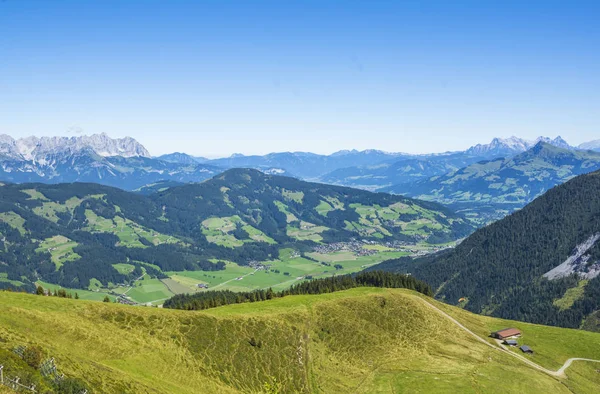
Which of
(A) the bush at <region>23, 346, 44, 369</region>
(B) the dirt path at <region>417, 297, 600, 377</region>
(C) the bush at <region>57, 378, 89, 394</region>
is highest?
(A) the bush at <region>23, 346, 44, 369</region>

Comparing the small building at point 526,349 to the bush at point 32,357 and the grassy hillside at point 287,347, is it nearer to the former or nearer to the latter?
the grassy hillside at point 287,347

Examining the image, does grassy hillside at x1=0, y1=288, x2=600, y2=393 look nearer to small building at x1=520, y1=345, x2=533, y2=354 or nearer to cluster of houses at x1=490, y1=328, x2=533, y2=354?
small building at x1=520, y1=345, x2=533, y2=354

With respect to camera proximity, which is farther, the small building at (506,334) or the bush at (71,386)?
the small building at (506,334)

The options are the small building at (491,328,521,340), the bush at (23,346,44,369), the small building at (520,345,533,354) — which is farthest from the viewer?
the small building at (491,328,521,340)

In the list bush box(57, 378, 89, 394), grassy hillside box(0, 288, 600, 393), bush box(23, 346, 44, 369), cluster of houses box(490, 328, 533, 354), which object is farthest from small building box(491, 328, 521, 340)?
bush box(23, 346, 44, 369)

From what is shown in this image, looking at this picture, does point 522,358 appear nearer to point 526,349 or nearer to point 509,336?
point 526,349

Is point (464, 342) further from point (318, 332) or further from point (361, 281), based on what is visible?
point (361, 281)

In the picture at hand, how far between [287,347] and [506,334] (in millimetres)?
72089

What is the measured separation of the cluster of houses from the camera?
423 feet

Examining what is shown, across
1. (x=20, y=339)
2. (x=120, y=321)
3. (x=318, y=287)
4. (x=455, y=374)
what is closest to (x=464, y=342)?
(x=455, y=374)

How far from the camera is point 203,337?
98.7 meters

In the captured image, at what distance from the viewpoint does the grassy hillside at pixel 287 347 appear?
7781 cm

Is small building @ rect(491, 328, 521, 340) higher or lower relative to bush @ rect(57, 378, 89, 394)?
lower

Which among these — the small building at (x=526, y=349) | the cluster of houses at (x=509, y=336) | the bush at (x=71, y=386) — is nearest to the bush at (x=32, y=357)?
the bush at (x=71, y=386)
